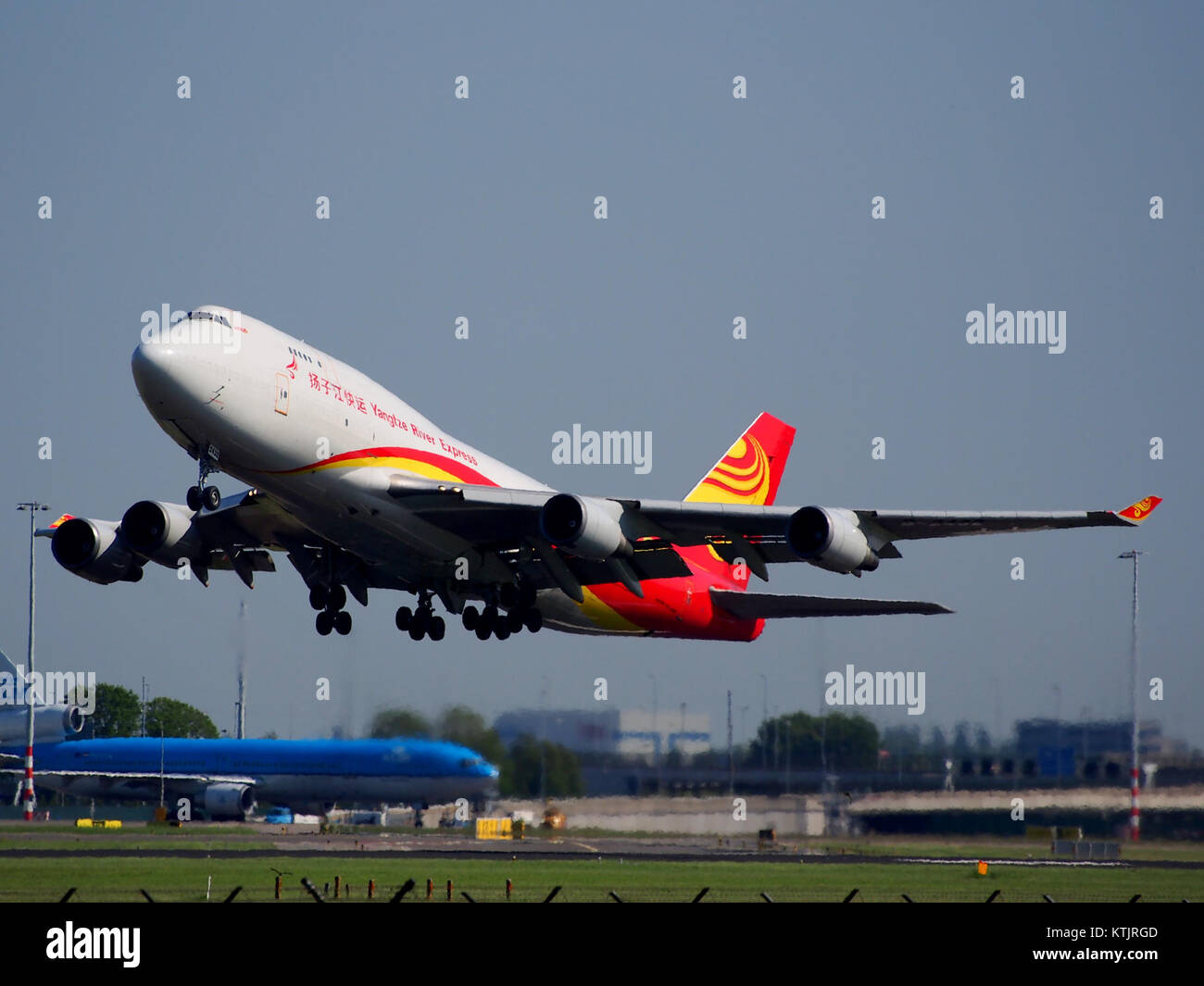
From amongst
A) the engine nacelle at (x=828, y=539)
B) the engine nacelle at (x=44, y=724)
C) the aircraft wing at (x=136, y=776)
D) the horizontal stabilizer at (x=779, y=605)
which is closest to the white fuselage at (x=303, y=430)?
the engine nacelle at (x=828, y=539)

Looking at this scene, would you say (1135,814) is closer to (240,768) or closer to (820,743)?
(820,743)

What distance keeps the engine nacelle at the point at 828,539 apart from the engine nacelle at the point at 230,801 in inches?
1834

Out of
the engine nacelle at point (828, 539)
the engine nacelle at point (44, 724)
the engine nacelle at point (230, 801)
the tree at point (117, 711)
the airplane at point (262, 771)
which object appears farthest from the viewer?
the tree at point (117, 711)

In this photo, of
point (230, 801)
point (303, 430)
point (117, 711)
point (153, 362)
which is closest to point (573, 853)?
point (303, 430)

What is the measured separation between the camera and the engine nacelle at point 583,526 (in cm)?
3266

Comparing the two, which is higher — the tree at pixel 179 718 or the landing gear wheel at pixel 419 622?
the landing gear wheel at pixel 419 622

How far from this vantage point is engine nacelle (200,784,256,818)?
72125mm

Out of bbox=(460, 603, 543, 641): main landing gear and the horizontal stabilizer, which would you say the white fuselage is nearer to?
bbox=(460, 603, 543, 641): main landing gear

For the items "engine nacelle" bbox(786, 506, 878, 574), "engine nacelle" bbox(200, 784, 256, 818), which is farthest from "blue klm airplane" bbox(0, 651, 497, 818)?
"engine nacelle" bbox(786, 506, 878, 574)

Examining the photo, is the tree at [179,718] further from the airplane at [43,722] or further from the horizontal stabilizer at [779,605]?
the horizontal stabilizer at [779,605]
